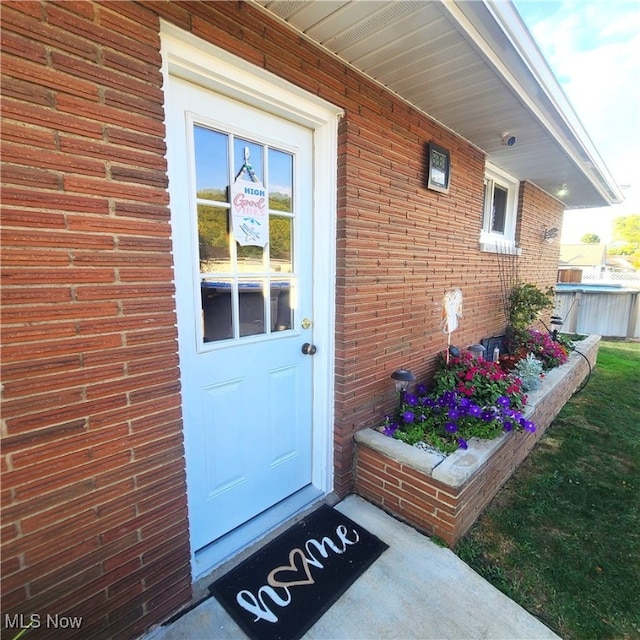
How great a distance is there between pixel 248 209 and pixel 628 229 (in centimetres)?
4110

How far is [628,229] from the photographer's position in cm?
2988

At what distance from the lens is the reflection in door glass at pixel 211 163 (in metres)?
1.57

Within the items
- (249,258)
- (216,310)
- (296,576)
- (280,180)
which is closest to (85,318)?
(216,310)

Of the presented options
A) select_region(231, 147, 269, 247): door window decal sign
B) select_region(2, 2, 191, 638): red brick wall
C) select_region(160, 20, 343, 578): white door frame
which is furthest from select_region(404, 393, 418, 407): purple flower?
select_region(2, 2, 191, 638): red brick wall

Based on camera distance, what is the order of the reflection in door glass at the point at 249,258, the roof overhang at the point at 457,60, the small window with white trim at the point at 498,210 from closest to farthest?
the roof overhang at the point at 457,60, the reflection in door glass at the point at 249,258, the small window with white trim at the point at 498,210

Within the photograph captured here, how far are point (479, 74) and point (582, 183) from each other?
3761mm

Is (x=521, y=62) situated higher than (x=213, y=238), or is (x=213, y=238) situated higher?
(x=521, y=62)

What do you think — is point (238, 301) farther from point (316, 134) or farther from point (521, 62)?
point (521, 62)

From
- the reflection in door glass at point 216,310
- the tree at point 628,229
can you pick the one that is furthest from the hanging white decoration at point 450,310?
the tree at point 628,229

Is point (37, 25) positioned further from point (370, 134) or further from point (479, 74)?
point (479, 74)

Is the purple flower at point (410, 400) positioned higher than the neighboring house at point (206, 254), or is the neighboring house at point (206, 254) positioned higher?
the neighboring house at point (206, 254)

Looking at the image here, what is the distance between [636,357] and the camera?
20.7ft

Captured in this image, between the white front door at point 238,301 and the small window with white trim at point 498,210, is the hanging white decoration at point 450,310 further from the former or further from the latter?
the white front door at point 238,301

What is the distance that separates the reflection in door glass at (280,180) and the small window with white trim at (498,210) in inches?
105
